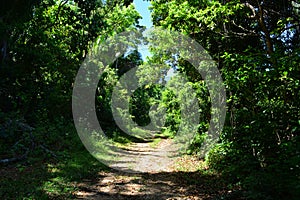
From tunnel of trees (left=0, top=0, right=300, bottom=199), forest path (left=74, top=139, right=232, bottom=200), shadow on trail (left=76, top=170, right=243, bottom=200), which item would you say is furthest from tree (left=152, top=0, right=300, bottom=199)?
forest path (left=74, top=139, right=232, bottom=200)

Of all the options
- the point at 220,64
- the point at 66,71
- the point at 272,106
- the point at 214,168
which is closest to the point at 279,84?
the point at 272,106

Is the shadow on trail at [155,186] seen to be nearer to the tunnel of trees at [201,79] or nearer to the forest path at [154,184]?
the forest path at [154,184]

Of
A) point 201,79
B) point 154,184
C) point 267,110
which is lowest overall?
point 154,184

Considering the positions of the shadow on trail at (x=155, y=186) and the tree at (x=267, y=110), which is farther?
the shadow on trail at (x=155, y=186)

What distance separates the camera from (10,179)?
8008 mm

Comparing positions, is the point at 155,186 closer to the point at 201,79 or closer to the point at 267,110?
the point at 267,110

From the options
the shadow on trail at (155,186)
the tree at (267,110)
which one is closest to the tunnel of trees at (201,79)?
the tree at (267,110)

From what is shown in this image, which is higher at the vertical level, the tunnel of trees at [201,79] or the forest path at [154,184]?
the tunnel of trees at [201,79]

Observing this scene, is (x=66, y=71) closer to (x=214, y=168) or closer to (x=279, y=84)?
(x=214, y=168)

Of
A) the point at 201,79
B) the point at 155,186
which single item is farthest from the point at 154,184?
the point at 201,79

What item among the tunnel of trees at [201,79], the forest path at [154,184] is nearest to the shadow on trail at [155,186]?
the forest path at [154,184]

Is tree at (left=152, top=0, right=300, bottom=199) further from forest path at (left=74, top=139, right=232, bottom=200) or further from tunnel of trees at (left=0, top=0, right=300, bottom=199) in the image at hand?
forest path at (left=74, top=139, right=232, bottom=200)

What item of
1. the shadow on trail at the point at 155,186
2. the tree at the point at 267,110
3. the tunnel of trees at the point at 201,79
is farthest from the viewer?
the shadow on trail at the point at 155,186

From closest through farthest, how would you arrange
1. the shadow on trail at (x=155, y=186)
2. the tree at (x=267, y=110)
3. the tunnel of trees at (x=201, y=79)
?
the tree at (x=267, y=110) < the tunnel of trees at (x=201, y=79) < the shadow on trail at (x=155, y=186)
